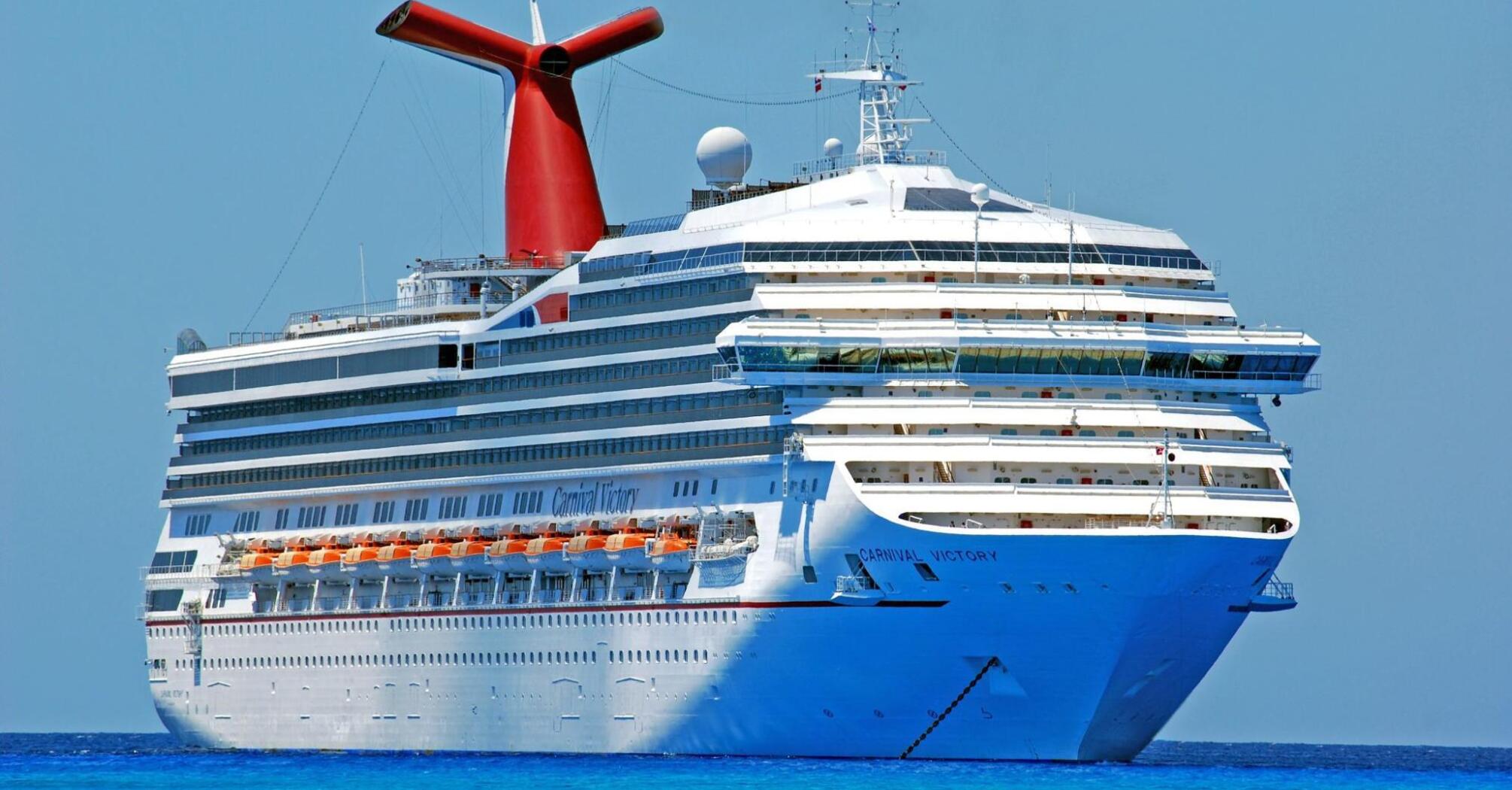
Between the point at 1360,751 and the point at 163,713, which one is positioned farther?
the point at 1360,751

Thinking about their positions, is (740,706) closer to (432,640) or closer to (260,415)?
(432,640)

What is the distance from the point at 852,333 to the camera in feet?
236

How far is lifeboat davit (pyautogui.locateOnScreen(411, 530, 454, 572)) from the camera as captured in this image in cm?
8325

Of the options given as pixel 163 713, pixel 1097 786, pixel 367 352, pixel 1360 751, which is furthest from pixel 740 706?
pixel 1360 751

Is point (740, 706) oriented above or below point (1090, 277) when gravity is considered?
below

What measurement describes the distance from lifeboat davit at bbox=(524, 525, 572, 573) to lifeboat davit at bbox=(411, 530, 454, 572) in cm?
343

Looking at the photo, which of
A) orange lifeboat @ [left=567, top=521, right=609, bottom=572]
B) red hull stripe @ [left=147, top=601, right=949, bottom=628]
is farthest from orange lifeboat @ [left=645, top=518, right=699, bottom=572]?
orange lifeboat @ [left=567, top=521, right=609, bottom=572]

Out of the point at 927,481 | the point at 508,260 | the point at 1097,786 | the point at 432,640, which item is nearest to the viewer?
the point at 1097,786

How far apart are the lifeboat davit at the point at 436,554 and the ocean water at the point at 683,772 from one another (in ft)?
15.8

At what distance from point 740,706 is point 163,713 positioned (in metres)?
27.3

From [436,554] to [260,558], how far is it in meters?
8.33

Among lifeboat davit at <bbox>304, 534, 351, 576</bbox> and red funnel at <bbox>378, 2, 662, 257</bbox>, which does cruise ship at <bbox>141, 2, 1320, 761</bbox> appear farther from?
red funnel at <bbox>378, 2, 662, 257</bbox>

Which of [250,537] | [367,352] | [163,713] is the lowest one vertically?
[163,713]

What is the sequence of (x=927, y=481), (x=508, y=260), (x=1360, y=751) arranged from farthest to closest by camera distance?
(x=1360, y=751) → (x=508, y=260) → (x=927, y=481)
